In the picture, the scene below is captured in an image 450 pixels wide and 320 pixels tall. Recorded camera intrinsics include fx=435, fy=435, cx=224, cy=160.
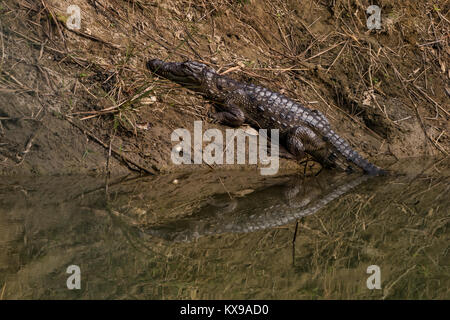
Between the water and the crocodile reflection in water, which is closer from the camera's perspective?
the water

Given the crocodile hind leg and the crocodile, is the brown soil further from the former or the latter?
the crocodile hind leg

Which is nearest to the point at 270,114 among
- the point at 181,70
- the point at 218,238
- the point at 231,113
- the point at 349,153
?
the point at 231,113

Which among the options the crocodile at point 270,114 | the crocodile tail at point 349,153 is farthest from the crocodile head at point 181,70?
the crocodile tail at point 349,153

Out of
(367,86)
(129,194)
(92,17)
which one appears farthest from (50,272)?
(367,86)

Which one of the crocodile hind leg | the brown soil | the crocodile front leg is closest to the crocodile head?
the brown soil

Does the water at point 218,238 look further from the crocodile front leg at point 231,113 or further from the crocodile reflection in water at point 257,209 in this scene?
the crocodile front leg at point 231,113

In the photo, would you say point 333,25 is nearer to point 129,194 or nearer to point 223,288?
point 129,194
